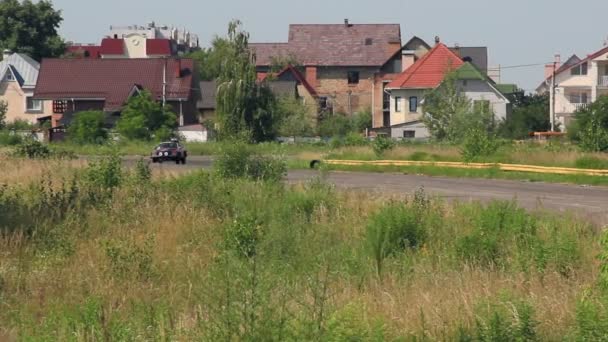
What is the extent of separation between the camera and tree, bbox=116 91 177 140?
260 feet

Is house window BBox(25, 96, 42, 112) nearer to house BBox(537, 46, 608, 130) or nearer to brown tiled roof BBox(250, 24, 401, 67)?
brown tiled roof BBox(250, 24, 401, 67)

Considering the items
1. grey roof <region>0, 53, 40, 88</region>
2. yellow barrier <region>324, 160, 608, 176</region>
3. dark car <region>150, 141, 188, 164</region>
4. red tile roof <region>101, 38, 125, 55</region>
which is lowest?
yellow barrier <region>324, 160, 608, 176</region>

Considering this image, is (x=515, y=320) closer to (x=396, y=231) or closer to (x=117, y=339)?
(x=117, y=339)

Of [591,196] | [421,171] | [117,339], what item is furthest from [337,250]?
[421,171]

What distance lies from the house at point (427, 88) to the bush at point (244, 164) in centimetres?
5436

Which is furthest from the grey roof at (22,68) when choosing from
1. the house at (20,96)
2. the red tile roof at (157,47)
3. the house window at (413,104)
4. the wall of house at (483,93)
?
the red tile roof at (157,47)

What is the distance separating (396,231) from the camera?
735 inches

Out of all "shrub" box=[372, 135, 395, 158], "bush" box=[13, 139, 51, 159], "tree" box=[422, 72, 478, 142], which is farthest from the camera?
"tree" box=[422, 72, 478, 142]

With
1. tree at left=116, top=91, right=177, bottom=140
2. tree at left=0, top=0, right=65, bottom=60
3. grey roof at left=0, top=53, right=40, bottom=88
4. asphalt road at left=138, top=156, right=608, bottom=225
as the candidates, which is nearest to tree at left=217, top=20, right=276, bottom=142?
tree at left=116, top=91, right=177, bottom=140

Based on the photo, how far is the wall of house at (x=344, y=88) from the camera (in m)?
112

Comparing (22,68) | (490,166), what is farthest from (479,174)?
(22,68)

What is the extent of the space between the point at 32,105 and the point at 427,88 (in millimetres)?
36185

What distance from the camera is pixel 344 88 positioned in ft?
371

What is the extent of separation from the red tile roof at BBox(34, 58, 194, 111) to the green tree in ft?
52.5
